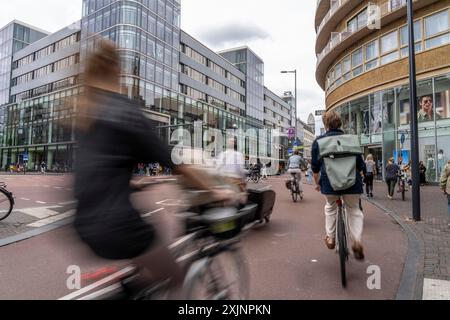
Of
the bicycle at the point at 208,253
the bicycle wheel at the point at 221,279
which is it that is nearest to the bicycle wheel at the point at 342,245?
the bicycle wheel at the point at 221,279

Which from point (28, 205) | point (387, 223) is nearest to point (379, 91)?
point (387, 223)

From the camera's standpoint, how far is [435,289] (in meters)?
3.30

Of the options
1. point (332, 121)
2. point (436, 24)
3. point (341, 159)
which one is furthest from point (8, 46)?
point (341, 159)

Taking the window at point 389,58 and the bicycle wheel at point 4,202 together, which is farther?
the window at point 389,58

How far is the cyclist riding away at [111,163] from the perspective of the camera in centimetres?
166

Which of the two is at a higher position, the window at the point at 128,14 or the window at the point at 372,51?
the window at the point at 128,14

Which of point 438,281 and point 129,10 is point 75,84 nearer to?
point 438,281

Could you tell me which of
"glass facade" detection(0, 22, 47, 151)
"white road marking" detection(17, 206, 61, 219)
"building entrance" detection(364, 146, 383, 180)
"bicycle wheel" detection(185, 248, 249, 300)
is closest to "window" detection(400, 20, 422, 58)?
"building entrance" detection(364, 146, 383, 180)

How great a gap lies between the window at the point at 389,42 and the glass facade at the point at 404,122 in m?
2.86

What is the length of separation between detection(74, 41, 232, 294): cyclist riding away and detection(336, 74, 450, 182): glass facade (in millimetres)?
20976

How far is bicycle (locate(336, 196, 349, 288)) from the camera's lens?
11.4ft

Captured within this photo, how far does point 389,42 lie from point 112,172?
80.8 ft

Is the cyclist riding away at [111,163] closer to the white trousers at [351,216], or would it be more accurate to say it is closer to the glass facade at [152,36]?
the white trousers at [351,216]
